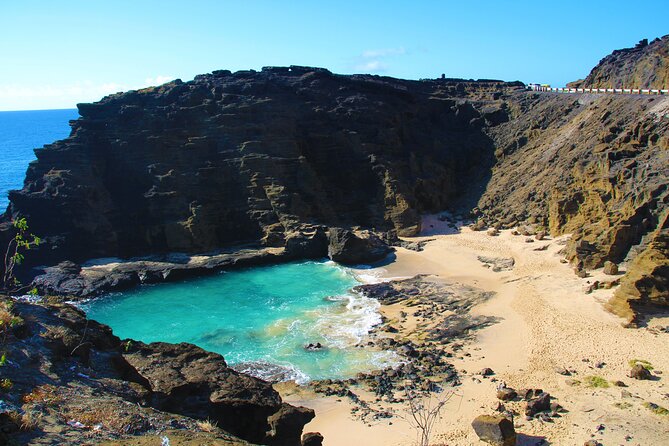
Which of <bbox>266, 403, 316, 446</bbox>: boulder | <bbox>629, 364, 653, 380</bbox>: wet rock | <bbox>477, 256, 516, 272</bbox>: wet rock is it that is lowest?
<bbox>629, 364, 653, 380</bbox>: wet rock

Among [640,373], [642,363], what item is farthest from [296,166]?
[640,373]

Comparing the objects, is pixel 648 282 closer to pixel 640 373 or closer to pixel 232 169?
pixel 640 373

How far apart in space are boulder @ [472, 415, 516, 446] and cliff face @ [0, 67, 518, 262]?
28327 mm

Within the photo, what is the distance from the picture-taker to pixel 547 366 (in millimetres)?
24859

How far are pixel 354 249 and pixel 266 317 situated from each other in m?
10.9

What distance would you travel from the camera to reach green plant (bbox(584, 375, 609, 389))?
74.6ft

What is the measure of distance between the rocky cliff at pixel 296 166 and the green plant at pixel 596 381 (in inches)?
655

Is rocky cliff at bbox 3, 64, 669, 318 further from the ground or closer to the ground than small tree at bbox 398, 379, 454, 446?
further from the ground

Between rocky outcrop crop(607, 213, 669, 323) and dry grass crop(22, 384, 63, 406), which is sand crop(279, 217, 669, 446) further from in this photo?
dry grass crop(22, 384, 63, 406)

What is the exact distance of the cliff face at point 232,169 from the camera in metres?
45.2

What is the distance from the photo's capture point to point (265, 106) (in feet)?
167

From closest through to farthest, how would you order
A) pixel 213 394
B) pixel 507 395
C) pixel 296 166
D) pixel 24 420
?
pixel 24 420
pixel 213 394
pixel 507 395
pixel 296 166

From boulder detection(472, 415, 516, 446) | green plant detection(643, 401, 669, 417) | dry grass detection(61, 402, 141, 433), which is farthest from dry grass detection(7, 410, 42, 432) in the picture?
green plant detection(643, 401, 669, 417)

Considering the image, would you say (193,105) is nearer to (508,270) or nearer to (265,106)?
(265,106)
